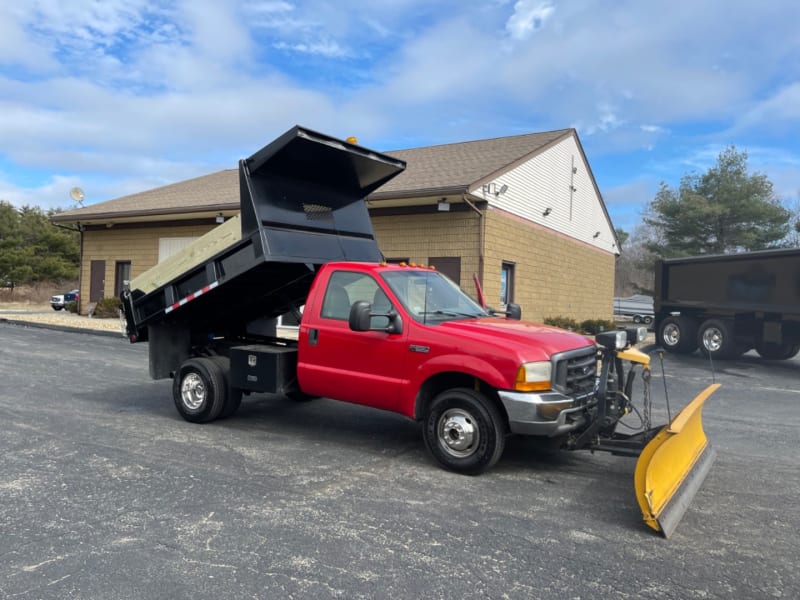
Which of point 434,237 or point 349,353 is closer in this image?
point 349,353

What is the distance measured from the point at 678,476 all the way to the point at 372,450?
2.78 meters

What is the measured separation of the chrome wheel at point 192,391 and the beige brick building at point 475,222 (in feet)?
29.4

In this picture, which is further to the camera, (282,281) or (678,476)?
(282,281)

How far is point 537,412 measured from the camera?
4.95 m

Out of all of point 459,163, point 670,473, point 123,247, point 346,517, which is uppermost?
point 459,163

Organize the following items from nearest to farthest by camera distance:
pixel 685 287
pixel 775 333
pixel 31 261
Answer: pixel 775 333, pixel 685 287, pixel 31 261

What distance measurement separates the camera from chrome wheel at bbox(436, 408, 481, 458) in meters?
5.25

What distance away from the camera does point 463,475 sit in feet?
17.3

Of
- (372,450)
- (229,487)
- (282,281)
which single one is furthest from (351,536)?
(282,281)

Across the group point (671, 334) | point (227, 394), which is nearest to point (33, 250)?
point (671, 334)

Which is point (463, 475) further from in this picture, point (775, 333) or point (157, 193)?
point (157, 193)

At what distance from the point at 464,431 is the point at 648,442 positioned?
4.77 ft

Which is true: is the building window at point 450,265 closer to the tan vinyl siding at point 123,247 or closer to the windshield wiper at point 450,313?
the tan vinyl siding at point 123,247

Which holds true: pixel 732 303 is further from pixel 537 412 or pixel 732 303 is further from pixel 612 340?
pixel 537 412
